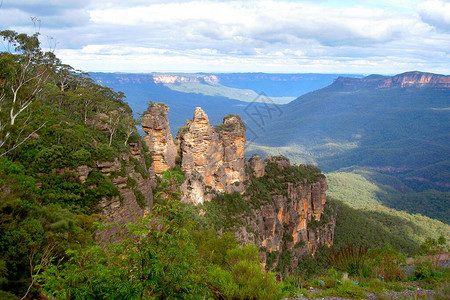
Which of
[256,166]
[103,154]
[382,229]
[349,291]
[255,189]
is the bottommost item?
[382,229]

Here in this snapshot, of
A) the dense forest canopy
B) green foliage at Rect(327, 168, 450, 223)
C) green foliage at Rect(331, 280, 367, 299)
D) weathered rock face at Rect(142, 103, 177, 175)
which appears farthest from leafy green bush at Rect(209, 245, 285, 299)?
green foliage at Rect(327, 168, 450, 223)

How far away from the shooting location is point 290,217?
51.8 metres

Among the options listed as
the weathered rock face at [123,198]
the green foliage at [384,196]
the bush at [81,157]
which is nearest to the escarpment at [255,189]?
the weathered rock face at [123,198]

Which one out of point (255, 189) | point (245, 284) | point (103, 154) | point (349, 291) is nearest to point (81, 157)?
point (103, 154)

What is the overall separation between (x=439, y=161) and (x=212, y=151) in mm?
182423

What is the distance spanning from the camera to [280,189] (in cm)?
5062

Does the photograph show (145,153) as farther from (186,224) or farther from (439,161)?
(439,161)

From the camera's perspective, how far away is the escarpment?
36.4 m

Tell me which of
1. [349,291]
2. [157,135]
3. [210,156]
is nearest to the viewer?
[349,291]

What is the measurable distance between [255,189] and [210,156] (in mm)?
11206

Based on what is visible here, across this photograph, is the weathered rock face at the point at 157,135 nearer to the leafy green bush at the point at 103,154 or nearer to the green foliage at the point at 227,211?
the green foliage at the point at 227,211

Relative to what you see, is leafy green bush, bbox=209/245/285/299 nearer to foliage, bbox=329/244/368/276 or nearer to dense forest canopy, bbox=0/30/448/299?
dense forest canopy, bbox=0/30/448/299

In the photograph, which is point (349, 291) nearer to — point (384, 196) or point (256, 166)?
point (256, 166)

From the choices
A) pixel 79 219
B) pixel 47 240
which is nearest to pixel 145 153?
pixel 79 219
